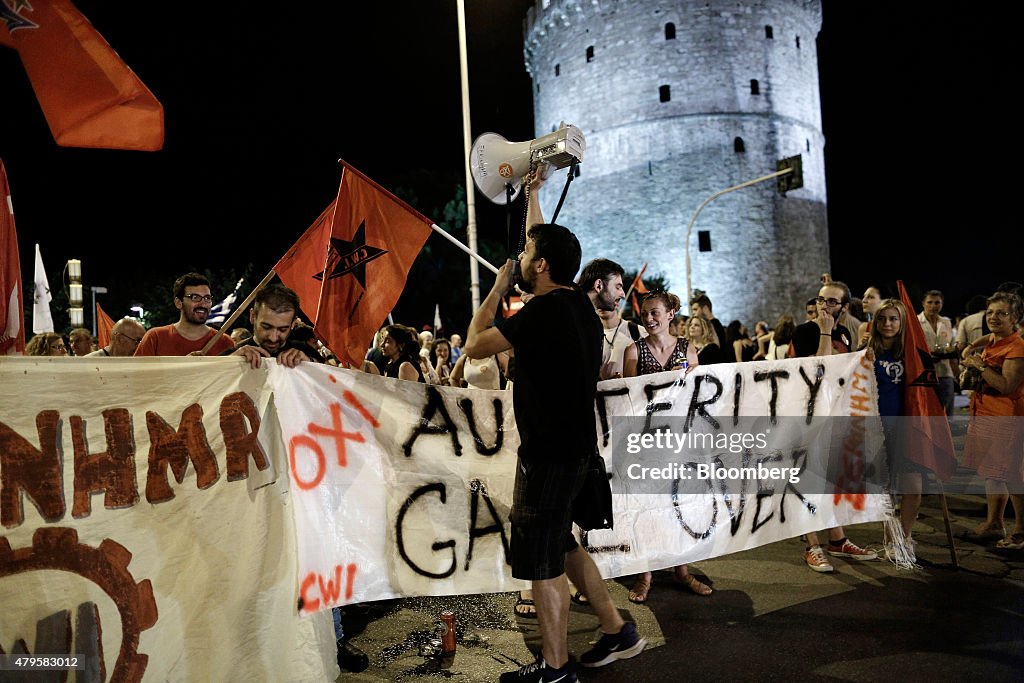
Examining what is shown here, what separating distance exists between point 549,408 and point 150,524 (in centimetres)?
166

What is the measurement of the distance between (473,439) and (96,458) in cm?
171

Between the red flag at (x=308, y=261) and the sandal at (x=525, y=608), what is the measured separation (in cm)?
206

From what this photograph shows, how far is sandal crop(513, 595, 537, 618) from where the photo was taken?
4.18 metres

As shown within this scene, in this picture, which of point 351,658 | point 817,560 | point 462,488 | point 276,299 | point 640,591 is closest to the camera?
point 276,299

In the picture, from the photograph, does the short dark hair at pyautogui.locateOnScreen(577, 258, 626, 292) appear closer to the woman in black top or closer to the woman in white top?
the woman in white top

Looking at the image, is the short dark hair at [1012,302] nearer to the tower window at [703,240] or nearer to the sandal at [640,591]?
the sandal at [640,591]

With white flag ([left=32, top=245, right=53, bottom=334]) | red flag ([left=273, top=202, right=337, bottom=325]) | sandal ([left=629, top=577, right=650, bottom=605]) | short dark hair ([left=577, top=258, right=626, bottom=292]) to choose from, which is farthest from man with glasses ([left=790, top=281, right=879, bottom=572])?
white flag ([left=32, top=245, right=53, bottom=334])

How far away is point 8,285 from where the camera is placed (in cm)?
331

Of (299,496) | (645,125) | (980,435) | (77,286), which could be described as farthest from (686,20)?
(299,496)

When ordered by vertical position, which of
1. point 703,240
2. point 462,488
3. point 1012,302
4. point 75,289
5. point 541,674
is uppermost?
point 703,240

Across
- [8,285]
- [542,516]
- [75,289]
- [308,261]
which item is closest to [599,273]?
[542,516]

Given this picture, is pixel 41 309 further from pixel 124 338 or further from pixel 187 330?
pixel 187 330

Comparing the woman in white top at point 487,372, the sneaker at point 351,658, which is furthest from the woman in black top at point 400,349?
the sneaker at point 351,658

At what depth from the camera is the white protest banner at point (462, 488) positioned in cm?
328
